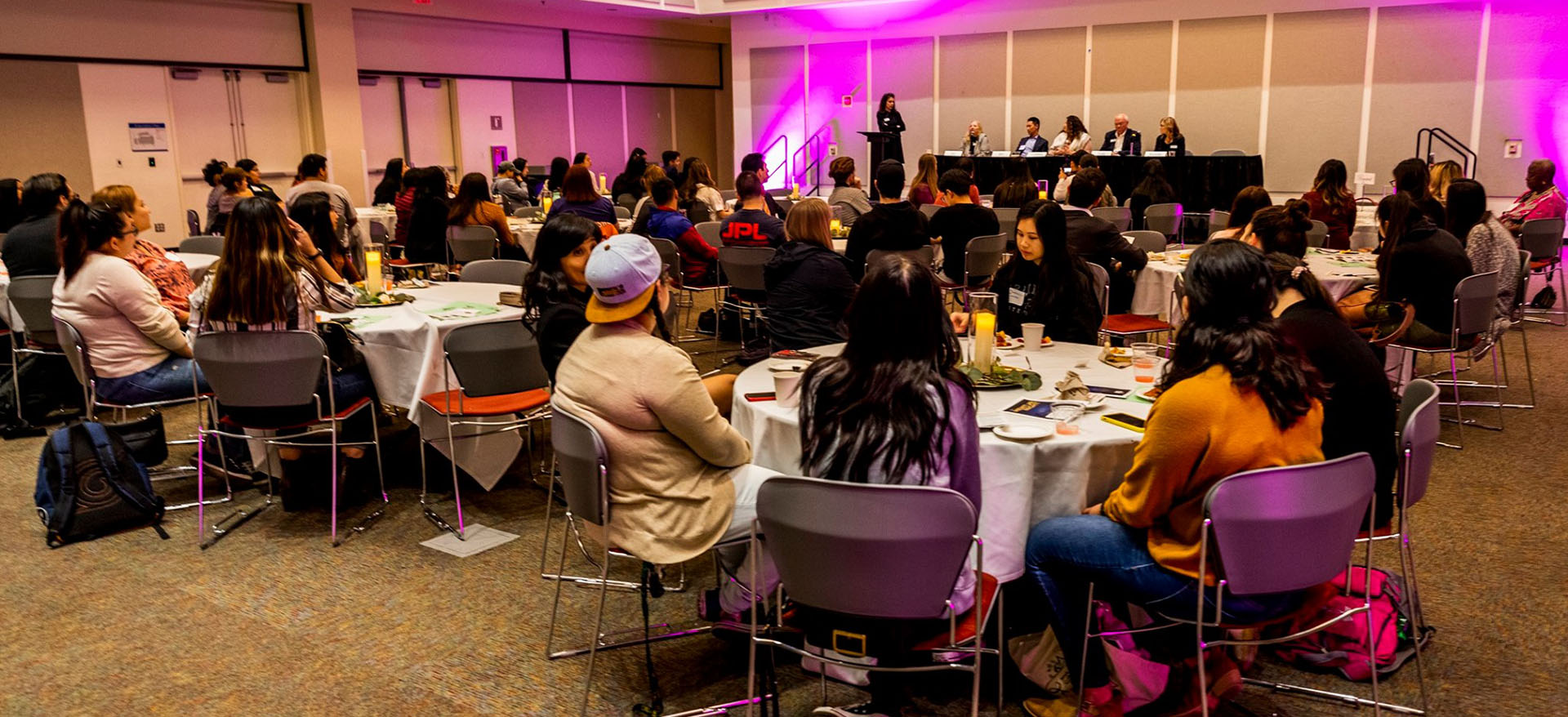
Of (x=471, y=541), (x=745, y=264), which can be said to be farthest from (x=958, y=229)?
(x=471, y=541)

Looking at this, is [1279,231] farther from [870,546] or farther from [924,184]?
[924,184]

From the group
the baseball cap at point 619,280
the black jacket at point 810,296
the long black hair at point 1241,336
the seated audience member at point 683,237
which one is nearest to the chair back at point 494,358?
the black jacket at point 810,296

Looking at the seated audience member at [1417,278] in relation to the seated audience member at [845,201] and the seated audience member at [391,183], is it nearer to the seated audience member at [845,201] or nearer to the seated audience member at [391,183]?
the seated audience member at [845,201]

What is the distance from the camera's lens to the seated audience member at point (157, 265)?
5.40 metres

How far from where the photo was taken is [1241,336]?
2.42 meters

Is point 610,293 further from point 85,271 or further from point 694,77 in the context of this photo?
point 694,77

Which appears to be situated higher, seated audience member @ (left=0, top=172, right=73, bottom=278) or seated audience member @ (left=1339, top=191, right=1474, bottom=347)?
seated audience member @ (left=0, top=172, right=73, bottom=278)

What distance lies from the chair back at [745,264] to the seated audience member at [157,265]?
2992mm

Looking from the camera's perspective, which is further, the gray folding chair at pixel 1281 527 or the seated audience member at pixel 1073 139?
the seated audience member at pixel 1073 139

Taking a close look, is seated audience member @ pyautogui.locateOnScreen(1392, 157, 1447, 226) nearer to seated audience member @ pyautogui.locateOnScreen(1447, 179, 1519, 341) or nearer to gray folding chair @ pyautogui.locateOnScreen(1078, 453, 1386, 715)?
seated audience member @ pyautogui.locateOnScreen(1447, 179, 1519, 341)

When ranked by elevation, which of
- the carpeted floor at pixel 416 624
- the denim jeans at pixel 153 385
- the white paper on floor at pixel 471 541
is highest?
the denim jeans at pixel 153 385

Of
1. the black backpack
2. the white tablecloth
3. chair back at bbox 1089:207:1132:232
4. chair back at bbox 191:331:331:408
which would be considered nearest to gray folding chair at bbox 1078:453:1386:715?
the white tablecloth

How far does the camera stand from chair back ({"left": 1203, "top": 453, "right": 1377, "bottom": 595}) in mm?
2266

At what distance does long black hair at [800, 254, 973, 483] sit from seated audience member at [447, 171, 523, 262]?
561 cm
